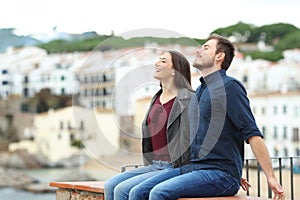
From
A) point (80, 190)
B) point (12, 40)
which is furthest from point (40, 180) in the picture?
point (80, 190)

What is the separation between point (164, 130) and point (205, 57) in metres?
0.32

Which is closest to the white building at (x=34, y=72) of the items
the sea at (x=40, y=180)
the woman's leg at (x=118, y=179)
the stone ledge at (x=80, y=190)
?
the sea at (x=40, y=180)

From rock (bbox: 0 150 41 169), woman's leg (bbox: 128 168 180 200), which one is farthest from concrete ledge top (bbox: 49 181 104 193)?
rock (bbox: 0 150 41 169)

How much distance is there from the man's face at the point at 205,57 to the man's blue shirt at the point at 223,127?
0.26ft

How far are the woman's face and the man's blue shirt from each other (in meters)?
0.24

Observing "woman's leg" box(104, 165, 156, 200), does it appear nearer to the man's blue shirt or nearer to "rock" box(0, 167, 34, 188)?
the man's blue shirt

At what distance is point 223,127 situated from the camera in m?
2.56

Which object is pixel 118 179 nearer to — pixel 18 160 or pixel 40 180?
pixel 18 160

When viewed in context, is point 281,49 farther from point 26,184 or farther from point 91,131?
point 91,131

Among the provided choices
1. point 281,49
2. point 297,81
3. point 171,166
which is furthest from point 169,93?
point 297,81

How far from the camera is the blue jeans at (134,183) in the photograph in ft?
8.62

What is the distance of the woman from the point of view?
2689 mm

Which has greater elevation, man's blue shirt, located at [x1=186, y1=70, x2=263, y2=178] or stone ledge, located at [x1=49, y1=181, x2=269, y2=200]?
man's blue shirt, located at [x1=186, y1=70, x2=263, y2=178]

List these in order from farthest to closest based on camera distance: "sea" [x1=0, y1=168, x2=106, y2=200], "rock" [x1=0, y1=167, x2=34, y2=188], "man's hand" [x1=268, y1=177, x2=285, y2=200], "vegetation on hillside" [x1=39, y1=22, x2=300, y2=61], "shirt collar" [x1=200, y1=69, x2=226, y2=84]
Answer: "rock" [x1=0, y1=167, x2=34, y2=188] < "sea" [x1=0, y1=168, x2=106, y2=200] < "vegetation on hillside" [x1=39, y1=22, x2=300, y2=61] < "shirt collar" [x1=200, y1=69, x2=226, y2=84] < "man's hand" [x1=268, y1=177, x2=285, y2=200]
